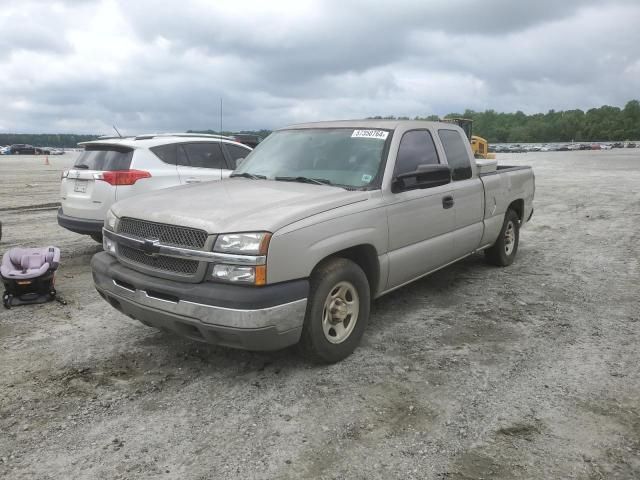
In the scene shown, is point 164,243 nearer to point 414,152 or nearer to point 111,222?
point 111,222

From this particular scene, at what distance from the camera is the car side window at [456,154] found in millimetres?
5402

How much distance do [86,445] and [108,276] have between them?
137cm

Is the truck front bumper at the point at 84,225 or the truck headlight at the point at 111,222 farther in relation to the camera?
the truck front bumper at the point at 84,225

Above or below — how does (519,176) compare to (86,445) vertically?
above

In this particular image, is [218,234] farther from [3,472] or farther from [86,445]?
[3,472]

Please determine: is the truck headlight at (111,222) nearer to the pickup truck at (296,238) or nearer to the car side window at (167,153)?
the pickup truck at (296,238)

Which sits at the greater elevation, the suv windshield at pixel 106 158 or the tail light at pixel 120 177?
Answer: the suv windshield at pixel 106 158

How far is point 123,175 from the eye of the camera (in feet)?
21.9

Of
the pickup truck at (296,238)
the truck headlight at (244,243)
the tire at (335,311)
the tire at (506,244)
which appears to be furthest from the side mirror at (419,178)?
the tire at (506,244)

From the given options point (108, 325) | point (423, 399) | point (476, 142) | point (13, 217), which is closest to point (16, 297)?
point (108, 325)

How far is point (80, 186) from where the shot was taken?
22.4ft

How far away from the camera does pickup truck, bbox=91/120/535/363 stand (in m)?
3.36

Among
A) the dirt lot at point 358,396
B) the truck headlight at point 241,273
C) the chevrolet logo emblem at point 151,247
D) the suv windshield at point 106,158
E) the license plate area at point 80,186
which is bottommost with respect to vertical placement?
the dirt lot at point 358,396

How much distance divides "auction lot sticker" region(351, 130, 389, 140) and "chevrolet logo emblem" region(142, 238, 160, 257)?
2034mm
